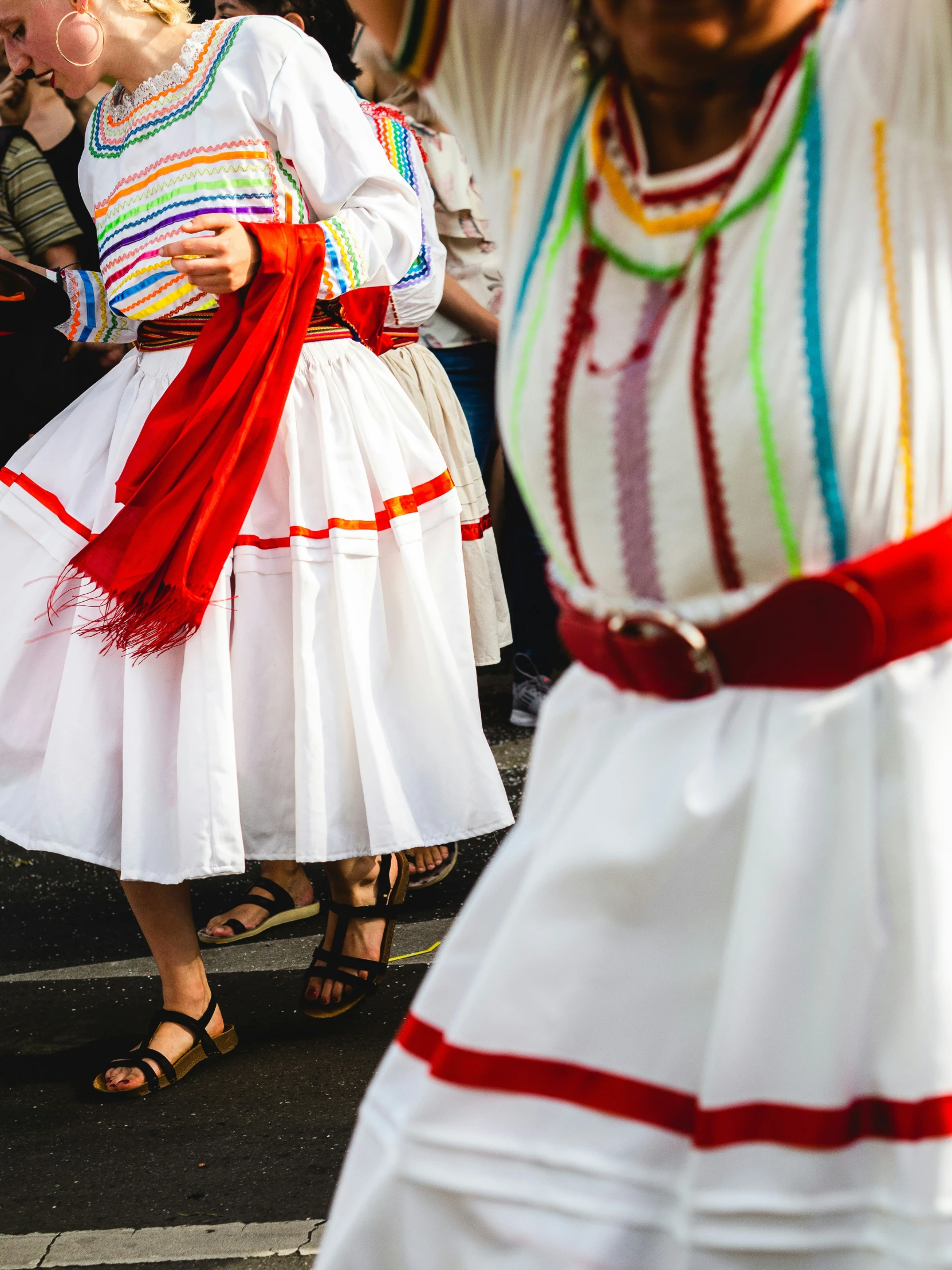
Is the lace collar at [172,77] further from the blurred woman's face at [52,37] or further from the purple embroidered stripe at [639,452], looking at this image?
the purple embroidered stripe at [639,452]

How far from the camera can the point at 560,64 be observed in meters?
1.29

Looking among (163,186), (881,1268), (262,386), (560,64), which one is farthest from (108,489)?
(881,1268)

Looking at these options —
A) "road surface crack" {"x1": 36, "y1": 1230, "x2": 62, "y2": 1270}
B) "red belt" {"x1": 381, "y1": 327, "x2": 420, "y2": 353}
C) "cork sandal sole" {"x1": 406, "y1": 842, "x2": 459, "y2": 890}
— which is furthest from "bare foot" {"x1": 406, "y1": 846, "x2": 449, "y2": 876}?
"road surface crack" {"x1": 36, "y1": 1230, "x2": 62, "y2": 1270}

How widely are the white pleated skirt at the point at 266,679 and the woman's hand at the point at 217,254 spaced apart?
0.40 m

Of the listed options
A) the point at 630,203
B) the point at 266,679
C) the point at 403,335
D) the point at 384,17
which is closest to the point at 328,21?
the point at 403,335

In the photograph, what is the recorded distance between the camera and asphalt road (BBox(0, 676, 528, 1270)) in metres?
2.51

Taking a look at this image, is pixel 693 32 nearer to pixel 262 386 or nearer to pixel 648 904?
pixel 648 904

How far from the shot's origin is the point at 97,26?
2850mm

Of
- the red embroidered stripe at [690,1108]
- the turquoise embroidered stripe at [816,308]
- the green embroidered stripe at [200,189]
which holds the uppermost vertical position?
the turquoise embroidered stripe at [816,308]

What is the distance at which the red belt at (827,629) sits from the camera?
111 centimetres

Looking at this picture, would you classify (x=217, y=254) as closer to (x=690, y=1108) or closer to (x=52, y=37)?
(x=52, y=37)

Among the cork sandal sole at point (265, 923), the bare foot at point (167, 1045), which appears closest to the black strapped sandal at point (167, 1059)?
the bare foot at point (167, 1045)

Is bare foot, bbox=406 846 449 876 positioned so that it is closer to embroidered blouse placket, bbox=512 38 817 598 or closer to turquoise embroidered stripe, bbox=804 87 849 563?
embroidered blouse placket, bbox=512 38 817 598

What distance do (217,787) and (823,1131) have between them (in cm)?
187
